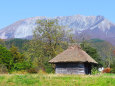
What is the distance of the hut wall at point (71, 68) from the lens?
33281 millimetres

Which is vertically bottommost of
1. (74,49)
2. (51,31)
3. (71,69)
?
(71,69)

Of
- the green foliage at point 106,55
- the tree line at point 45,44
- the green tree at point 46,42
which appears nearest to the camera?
the tree line at point 45,44

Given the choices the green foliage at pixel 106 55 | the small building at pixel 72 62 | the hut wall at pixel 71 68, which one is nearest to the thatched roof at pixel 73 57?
the small building at pixel 72 62

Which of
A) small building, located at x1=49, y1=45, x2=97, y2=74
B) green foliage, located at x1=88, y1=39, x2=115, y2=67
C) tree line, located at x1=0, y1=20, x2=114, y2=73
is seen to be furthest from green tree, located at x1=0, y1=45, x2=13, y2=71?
green foliage, located at x1=88, y1=39, x2=115, y2=67

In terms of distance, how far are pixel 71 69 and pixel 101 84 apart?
16.9 metres

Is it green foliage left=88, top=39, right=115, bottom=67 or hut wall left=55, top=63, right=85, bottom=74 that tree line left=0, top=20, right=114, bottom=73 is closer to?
hut wall left=55, top=63, right=85, bottom=74

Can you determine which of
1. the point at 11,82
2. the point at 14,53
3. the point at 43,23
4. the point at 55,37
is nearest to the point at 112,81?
the point at 11,82

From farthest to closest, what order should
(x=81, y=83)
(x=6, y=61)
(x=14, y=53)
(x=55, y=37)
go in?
1. (x=14, y=53)
2. (x=6, y=61)
3. (x=55, y=37)
4. (x=81, y=83)

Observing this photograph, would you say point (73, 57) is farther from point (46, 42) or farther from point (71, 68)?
point (46, 42)

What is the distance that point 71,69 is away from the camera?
33.6 m

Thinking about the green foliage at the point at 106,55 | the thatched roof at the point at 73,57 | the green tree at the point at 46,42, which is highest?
the green tree at the point at 46,42

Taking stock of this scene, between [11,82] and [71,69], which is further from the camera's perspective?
[71,69]

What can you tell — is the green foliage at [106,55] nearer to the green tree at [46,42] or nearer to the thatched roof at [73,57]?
the green tree at [46,42]

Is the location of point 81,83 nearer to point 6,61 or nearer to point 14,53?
point 6,61
